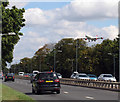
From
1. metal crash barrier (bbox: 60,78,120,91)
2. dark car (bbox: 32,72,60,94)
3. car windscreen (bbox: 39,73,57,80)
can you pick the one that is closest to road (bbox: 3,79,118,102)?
dark car (bbox: 32,72,60,94)

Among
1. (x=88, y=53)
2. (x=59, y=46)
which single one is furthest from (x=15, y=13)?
(x=59, y=46)

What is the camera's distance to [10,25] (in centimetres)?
2491

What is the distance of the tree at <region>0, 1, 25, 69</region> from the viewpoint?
2466 centimetres

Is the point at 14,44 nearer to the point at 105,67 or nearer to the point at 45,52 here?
the point at 105,67

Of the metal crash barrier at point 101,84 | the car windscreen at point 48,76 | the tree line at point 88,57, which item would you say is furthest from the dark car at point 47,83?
the tree line at point 88,57

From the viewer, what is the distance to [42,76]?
92.2 ft

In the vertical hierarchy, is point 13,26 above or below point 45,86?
above

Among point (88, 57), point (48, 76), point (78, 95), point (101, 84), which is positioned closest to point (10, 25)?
point (48, 76)

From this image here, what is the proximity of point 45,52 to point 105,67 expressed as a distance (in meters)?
51.8

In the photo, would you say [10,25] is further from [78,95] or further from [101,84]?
[101,84]

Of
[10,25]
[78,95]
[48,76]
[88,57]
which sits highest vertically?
[88,57]

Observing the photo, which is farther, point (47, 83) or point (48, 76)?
point (48, 76)

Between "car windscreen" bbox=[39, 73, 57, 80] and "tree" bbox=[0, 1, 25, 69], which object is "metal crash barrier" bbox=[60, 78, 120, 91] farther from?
"tree" bbox=[0, 1, 25, 69]

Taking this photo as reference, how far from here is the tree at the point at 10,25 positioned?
2466 centimetres
